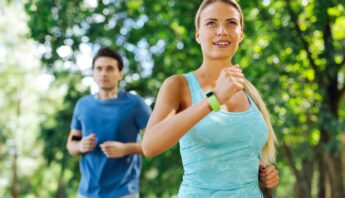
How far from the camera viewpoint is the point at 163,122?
6.86ft

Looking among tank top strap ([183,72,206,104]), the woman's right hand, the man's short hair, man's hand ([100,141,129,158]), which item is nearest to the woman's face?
tank top strap ([183,72,206,104])

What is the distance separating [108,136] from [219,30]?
7.83ft

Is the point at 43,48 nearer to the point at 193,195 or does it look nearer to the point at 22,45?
the point at 193,195

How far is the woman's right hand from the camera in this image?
194 cm

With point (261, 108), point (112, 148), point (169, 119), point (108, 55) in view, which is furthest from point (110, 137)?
point (169, 119)

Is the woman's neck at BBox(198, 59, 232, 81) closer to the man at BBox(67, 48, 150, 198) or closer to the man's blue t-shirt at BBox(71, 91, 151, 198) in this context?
the man at BBox(67, 48, 150, 198)

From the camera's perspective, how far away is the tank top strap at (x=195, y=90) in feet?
7.50

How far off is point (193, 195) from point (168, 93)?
1.34 feet

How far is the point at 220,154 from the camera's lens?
225cm

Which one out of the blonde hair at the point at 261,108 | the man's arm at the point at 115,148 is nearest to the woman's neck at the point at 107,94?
the man's arm at the point at 115,148

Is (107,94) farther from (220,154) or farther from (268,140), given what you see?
(220,154)

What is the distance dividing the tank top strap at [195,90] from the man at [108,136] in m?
2.06

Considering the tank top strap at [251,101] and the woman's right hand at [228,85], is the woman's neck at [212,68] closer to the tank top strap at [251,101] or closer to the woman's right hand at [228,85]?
the tank top strap at [251,101]

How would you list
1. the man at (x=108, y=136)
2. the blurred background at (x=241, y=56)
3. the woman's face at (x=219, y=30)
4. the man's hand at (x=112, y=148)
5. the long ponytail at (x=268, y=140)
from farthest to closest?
the blurred background at (x=241, y=56), the man at (x=108, y=136), the man's hand at (x=112, y=148), the long ponytail at (x=268, y=140), the woman's face at (x=219, y=30)
